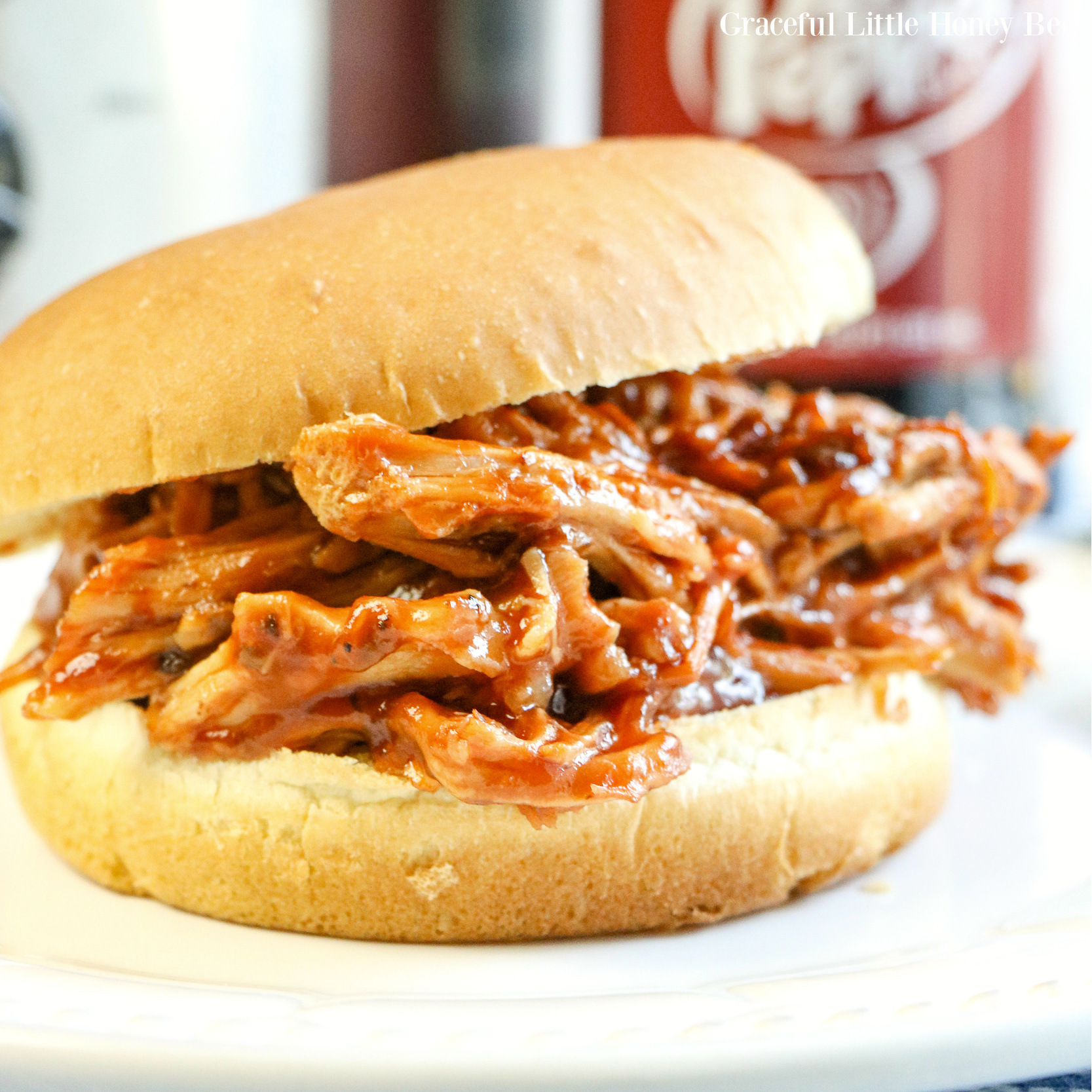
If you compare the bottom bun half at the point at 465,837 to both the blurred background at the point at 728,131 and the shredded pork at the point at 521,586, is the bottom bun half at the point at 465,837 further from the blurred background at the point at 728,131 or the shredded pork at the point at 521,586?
the blurred background at the point at 728,131

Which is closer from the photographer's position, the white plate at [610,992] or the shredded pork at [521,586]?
the white plate at [610,992]

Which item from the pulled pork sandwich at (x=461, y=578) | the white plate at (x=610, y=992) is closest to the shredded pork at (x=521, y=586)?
the pulled pork sandwich at (x=461, y=578)

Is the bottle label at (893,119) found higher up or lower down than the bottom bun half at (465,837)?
higher up

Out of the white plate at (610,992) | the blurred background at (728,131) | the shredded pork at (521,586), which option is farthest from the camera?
the blurred background at (728,131)

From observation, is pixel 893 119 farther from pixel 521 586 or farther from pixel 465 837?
pixel 465 837

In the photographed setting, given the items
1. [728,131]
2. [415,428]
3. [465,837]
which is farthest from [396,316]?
[728,131]

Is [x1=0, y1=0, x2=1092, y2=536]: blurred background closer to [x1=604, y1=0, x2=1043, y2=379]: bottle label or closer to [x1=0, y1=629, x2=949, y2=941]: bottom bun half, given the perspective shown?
[x1=604, y1=0, x2=1043, y2=379]: bottle label

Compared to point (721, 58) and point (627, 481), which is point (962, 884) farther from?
point (721, 58)
